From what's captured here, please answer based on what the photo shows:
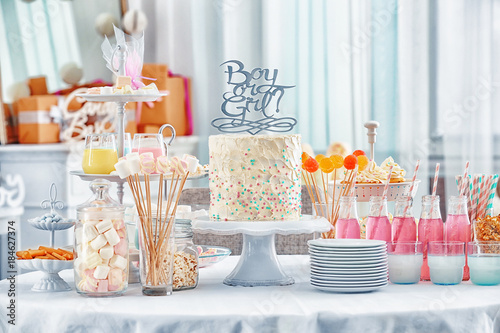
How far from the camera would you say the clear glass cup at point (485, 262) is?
5.47 ft

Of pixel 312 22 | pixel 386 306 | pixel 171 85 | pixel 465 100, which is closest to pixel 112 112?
pixel 171 85

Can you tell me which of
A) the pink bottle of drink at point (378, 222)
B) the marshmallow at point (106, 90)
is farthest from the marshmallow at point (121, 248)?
the pink bottle of drink at point (378, 222)

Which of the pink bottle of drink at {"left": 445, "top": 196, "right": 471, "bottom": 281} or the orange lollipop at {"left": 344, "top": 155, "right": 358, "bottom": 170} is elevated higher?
the orange lollipop at {"left": 344, "top": 155, "right": 358, "bottom": 170}

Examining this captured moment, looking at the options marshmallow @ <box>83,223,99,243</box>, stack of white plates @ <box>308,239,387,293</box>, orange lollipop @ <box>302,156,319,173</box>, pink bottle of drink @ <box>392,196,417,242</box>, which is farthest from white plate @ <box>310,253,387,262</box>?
marshmallow @ <box>83,223,99,243</box>

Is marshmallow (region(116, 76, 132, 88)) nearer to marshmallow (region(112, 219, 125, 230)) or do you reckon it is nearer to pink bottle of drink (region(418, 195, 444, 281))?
marshmallow (region(112, 219, 125, 230))

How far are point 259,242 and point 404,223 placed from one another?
362 millimetres

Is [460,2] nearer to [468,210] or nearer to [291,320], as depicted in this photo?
[468,210]

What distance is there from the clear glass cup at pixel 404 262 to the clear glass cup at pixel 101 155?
0.79 metres

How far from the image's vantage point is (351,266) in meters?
1.58

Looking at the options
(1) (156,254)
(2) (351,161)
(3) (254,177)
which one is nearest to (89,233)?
(1) (156,254)

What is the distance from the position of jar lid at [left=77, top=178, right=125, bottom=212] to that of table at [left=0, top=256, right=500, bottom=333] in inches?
7.8

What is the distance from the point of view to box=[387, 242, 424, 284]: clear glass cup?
5.55ft

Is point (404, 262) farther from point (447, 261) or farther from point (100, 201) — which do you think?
point (100, 201)

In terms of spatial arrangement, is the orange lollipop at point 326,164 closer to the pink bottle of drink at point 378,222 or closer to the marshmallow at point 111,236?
the pink bottle of drink at point 378,222
